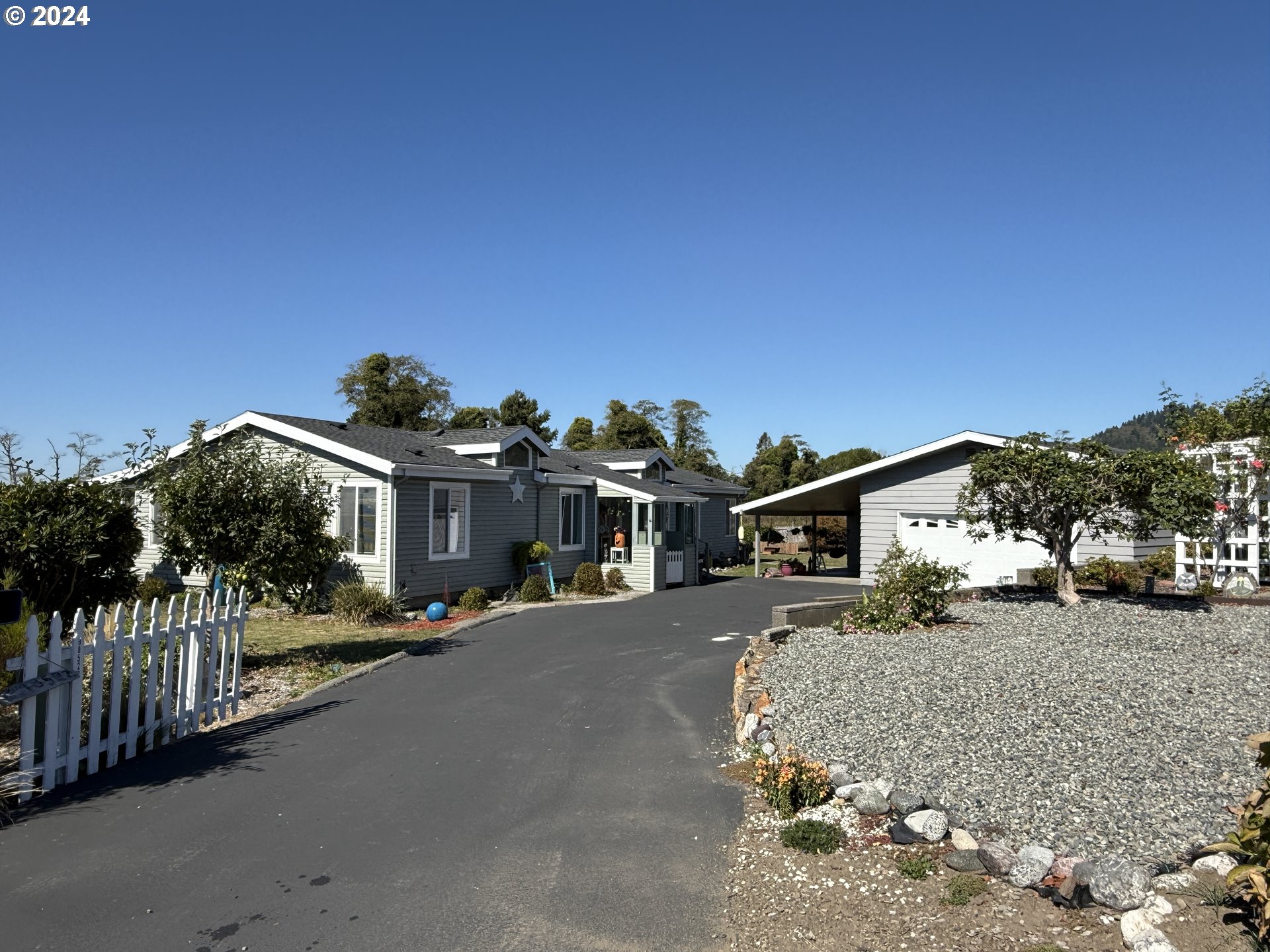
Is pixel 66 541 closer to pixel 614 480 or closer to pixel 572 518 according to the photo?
pixel 572 518

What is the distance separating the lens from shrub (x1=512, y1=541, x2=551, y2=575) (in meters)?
21.7

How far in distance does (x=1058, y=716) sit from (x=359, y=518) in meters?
14.5

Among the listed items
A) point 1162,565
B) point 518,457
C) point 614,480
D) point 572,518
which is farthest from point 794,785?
point 614,480

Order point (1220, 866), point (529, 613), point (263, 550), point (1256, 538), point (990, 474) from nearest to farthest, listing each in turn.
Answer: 1. point (1220, 866)
2. point (263, 550)
3. point (990, 474)
4. point (1256, 538)
5. point (529, 613)

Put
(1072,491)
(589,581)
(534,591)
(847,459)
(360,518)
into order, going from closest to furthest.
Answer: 1. (1072,491)
2. (360,518)
3. (534,591)
4. (589,581)
5. (847,459)

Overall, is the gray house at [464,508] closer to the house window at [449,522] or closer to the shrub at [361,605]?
the house window at [449,522]

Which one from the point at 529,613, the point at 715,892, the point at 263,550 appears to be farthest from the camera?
the point at 529,613

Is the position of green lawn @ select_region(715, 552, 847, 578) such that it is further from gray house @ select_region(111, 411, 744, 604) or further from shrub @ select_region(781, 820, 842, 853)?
shrub @ select_region(781, 820, 842, 853)

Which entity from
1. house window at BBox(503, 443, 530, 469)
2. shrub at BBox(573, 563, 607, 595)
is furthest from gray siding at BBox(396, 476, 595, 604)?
shrub at BBox(573, 563, 607, 595)

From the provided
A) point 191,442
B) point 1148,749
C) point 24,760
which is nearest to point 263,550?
point 191,442

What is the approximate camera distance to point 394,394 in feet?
173

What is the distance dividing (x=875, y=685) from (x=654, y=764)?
2.83m

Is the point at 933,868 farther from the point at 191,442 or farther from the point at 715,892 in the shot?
the point at 191,442

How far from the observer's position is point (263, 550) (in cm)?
1155
